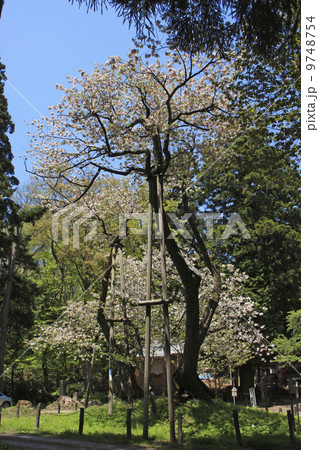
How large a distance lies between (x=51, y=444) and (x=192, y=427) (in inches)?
130

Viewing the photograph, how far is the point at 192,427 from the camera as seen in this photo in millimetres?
10492

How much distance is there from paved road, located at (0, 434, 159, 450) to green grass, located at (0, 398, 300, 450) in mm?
→ 485

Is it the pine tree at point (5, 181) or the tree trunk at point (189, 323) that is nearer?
the tree trunk at point (189, 323)

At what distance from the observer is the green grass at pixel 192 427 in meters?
9.02

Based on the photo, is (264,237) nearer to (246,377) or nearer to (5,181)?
(246,377)

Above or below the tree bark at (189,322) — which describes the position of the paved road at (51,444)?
below

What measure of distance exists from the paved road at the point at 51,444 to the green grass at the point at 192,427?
49cm

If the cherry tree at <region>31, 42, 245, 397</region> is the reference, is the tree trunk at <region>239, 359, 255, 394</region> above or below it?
below

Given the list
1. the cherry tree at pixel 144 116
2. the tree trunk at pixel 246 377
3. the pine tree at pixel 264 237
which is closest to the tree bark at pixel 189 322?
the cherry tree at pixel 144 116

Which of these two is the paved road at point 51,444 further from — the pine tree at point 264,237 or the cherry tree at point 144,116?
the pine tree at point 264,237

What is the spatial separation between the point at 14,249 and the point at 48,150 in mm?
14178

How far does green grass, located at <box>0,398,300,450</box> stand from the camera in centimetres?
902

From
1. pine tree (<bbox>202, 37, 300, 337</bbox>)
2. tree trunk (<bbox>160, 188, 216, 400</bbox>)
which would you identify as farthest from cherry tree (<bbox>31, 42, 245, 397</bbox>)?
pine tree (<bbox>202, 37, 300, 337</bbox>)

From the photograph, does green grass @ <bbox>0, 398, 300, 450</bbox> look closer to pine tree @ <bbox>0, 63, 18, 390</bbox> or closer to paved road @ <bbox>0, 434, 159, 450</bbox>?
paved road @ <bbox>0, 434, 159, 450</bbox>
